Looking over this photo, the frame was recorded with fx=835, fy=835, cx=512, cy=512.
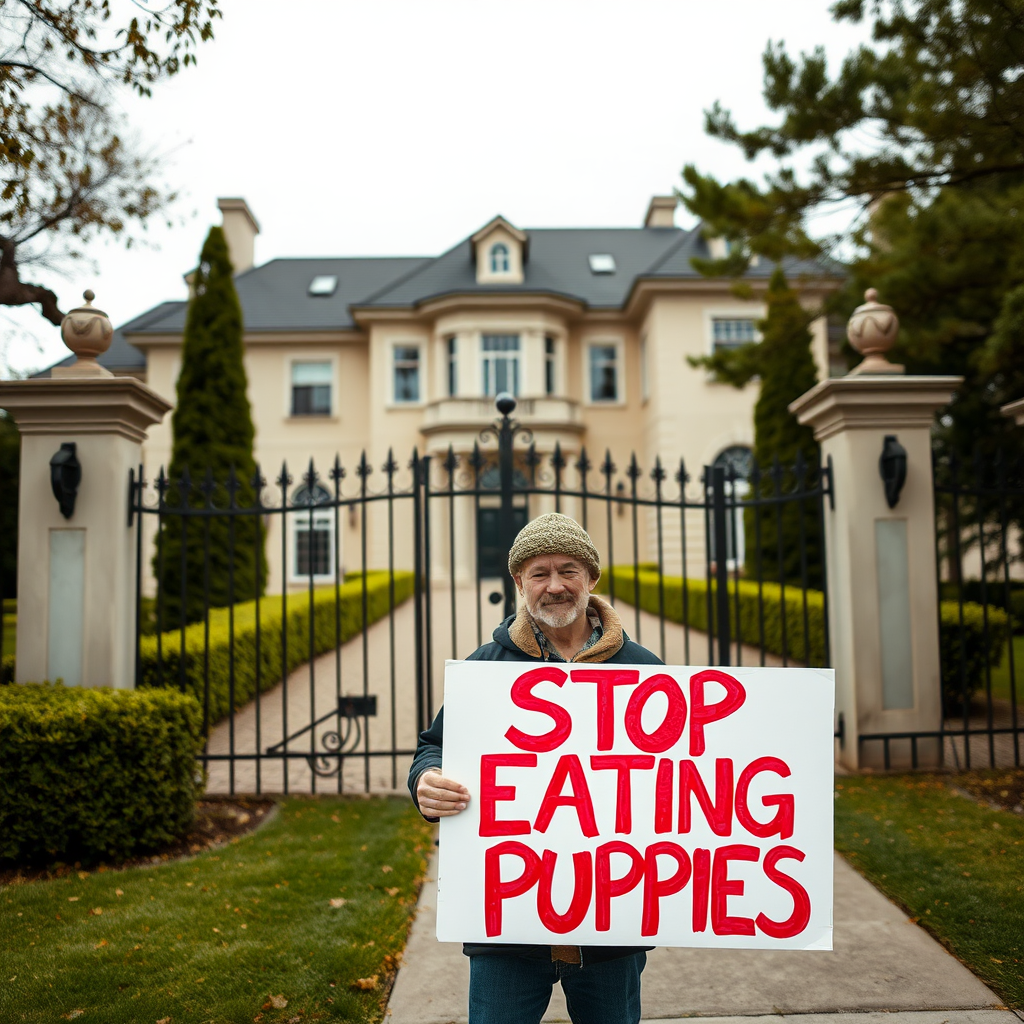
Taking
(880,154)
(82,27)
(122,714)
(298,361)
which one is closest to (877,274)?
(880,154)

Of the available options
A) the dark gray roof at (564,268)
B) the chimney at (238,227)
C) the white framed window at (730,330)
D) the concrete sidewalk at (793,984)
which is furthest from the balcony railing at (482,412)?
the concrete sidewalk at (793,984)

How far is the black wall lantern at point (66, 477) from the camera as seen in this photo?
5.02 metres

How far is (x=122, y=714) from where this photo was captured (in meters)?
4.37

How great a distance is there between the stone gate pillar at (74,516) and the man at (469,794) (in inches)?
144

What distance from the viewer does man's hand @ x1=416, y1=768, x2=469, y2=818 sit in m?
2.00

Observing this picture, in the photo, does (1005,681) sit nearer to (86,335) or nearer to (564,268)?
(86,335)

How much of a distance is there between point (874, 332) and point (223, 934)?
5288 millimetres

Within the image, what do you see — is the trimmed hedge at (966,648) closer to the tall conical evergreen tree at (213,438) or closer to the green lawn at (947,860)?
the green lawn at (947,860)

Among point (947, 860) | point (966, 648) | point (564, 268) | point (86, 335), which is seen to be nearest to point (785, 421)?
point (966, 648)

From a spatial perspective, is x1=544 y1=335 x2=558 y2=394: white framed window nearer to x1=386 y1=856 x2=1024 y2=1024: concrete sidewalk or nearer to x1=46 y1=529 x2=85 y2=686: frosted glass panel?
x1=46 y1=529 x2=85 y2=686: frosted glass panel

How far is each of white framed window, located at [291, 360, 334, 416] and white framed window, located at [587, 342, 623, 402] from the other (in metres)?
7.51

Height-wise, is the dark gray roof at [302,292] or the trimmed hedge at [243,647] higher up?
the dark gray roof at [302,292]

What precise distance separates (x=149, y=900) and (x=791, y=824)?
3032 mm

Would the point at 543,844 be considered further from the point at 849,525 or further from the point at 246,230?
the point at 246,230
